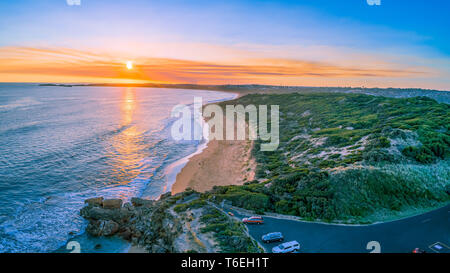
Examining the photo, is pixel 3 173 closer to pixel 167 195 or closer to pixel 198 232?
pixel 167 195

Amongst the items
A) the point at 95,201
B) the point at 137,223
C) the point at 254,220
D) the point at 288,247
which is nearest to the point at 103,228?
the point at 137,223

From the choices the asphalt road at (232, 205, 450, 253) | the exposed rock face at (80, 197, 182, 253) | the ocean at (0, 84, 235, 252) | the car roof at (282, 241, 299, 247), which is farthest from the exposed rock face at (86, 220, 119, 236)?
the car roof at (282, 241, 299, 247)

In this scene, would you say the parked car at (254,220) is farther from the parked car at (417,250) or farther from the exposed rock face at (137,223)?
the parked car at (417,250)

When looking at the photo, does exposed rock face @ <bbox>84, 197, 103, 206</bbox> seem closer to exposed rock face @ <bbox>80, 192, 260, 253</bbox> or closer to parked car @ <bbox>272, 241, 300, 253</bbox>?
exposed rock face @ <bbox>80, 192, 260, 253</bbox>

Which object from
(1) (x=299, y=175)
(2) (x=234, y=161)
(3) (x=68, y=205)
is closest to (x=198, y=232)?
(1) (x=299, y=175)

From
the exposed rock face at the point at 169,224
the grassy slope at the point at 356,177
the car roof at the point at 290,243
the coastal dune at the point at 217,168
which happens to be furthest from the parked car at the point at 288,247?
the coastal dune at the point at 217,168

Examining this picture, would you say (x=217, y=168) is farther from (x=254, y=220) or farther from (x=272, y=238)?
(x=272, y=238)
